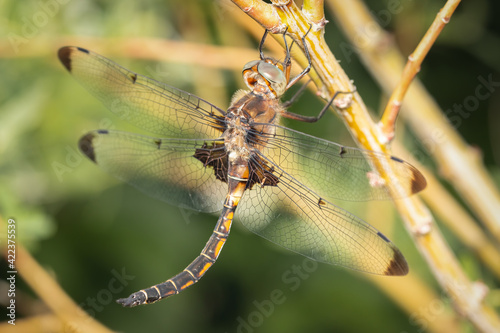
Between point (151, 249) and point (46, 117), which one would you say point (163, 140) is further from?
point (151, 249)

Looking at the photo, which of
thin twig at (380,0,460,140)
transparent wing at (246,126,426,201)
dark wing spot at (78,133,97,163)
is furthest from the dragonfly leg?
thin twig at (380,0,460,140)

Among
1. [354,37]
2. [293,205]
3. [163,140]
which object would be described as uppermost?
[354,37]

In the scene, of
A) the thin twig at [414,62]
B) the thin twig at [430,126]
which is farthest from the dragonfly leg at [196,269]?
the thin twig at [430,126]

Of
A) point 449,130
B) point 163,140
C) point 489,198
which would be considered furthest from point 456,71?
point 163,140

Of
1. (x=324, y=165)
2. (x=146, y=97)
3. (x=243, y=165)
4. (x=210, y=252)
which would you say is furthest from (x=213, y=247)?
(x=146, y=97)

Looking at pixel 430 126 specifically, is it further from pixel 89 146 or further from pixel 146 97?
pixel 89 146

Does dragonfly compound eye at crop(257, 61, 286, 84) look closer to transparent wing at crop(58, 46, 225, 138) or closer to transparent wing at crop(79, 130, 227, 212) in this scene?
transparent wing at crop(58, 46, 225, 138)
